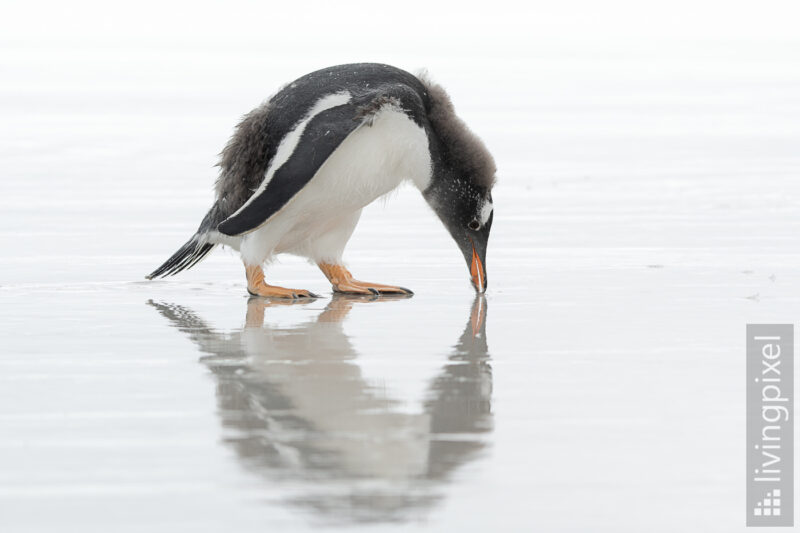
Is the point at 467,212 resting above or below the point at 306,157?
below

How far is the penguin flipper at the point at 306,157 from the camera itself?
6.48 m

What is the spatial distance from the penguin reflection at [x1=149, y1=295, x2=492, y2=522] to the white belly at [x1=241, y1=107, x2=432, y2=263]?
1.14 meters

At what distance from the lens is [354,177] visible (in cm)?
663

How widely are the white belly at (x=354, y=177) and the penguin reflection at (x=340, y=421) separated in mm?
1143

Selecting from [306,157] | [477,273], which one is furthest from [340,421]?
[477,273]

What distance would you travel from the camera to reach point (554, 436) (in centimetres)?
386

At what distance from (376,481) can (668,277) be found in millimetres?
4019

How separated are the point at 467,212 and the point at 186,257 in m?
1.37

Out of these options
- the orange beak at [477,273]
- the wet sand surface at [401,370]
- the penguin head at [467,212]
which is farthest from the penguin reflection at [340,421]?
the penguin head at [467,212]

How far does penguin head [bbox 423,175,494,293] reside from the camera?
6.98 meters

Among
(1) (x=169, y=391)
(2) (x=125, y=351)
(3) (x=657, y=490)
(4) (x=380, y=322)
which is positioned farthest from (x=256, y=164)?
(3) (x=657, y=490)

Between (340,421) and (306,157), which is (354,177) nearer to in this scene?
(306,157)

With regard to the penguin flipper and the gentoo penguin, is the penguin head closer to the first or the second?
the gentoo penguin

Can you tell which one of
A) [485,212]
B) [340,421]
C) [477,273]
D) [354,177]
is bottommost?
[340,421]
